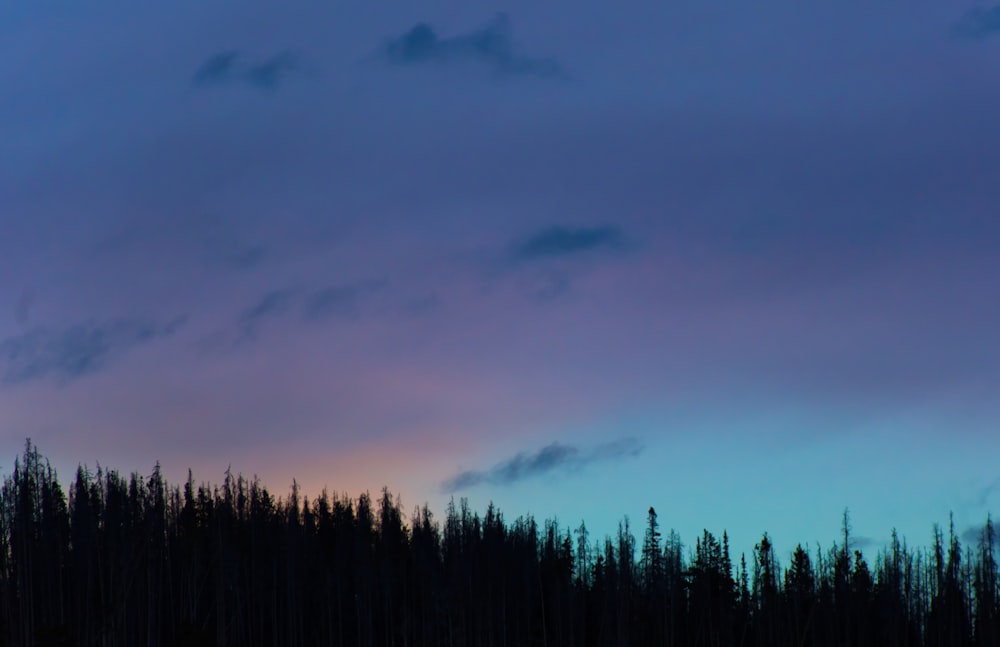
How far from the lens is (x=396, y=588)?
381 ft

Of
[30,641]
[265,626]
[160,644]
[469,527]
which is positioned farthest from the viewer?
[469,527]

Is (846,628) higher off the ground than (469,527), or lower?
lower

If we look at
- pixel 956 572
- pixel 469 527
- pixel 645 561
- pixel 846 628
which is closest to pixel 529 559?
pixel 469 527

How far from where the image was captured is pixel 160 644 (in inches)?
4151

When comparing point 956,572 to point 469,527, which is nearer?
Result: point 956,572

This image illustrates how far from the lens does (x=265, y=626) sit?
113312mm

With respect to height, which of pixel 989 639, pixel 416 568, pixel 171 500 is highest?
pixel 171 500

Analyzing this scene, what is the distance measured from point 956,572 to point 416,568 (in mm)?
46676

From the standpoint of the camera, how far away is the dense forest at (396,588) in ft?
350

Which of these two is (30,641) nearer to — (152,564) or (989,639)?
(152,564)

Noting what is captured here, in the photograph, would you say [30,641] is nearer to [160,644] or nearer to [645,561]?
[160,644]

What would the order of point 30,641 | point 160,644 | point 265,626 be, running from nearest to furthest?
point 30,641 < point 160,644 < point 265,626

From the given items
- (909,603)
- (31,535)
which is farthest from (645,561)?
(31,535)

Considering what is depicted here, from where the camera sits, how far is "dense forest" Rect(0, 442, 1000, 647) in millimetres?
106562
